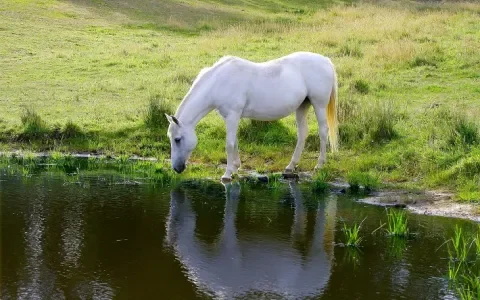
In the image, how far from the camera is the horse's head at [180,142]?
10945mm

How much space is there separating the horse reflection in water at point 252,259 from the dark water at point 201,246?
0.01m

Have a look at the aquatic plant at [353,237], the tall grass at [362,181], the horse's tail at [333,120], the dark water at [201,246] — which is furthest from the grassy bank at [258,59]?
the aquatic plant at [353,237]

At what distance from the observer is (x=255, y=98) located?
11570 millimetres

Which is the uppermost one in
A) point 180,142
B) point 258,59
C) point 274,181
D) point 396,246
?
point 258,59

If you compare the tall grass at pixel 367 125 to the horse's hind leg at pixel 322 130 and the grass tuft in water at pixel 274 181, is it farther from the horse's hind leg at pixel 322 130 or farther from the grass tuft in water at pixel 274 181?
the grass tuft in water at pixel 274 181

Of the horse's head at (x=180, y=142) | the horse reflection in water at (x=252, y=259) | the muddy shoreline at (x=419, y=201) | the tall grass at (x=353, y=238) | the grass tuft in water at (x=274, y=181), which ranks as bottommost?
the horse reflection in water at (x=252, y=259)

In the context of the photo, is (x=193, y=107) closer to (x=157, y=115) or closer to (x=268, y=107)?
(x=268, y=107)

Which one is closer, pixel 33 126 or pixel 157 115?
pixel 33 126

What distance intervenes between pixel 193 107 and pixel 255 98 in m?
1.09

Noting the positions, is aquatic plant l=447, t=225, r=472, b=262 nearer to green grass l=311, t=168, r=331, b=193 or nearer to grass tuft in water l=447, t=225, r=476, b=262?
grass tuft in water l=447, t=225, r=476, b=262

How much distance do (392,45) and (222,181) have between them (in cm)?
1189

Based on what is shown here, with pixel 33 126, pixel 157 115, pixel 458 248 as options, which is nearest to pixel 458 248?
pixel 458 248

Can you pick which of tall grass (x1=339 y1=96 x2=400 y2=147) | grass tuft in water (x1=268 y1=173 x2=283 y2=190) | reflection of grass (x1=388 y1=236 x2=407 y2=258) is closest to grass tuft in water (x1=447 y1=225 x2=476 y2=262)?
reflection of grass (x1=388 y1=236 x2=407 y2=258)

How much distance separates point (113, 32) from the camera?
28969mm
